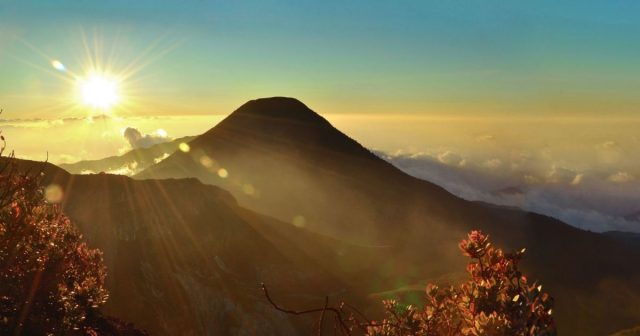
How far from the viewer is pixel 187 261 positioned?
7006 cm

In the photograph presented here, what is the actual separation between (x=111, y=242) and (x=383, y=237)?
111937 mm

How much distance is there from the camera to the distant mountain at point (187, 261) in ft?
196

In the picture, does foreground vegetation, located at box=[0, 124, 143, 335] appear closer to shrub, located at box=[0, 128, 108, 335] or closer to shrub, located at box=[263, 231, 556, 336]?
shrub, located at box=[0, 128, 108, 335]

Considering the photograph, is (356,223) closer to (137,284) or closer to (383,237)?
(383,237)

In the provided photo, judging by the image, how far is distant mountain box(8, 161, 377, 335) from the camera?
59625 millimetres

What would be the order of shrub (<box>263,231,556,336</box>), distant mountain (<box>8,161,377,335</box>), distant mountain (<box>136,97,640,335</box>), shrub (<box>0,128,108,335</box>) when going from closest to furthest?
1. shrub (<box>263,231,556,336</box>)
2. shrub (<box>0,128,108,335</box>)
3. distant mountain (<box>8,161,377,335</box>)
4. distant mountain (<box>136,97,640,335</box>)

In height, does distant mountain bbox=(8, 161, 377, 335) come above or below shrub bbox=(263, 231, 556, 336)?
below

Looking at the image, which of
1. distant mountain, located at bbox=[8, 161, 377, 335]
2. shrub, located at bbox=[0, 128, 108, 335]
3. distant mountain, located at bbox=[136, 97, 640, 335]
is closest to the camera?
shrub, located at bbox=[0, 128, 108, 335]

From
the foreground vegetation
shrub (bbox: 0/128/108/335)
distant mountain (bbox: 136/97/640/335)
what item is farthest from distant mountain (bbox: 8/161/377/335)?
distant mountain (bbox: 136/97/640/335)

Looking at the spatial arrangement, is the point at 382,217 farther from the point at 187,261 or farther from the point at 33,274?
the point at 33,274

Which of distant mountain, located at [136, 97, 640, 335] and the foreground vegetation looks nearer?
the foreground vegetation

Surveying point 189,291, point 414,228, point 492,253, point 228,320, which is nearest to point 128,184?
point 189,291

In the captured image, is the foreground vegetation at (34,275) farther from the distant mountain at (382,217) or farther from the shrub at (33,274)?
the distant mountain at (382,217)

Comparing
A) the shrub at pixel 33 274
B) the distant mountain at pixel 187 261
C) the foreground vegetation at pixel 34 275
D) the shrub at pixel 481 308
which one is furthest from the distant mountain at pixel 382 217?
the shrub at pixel 481 308
